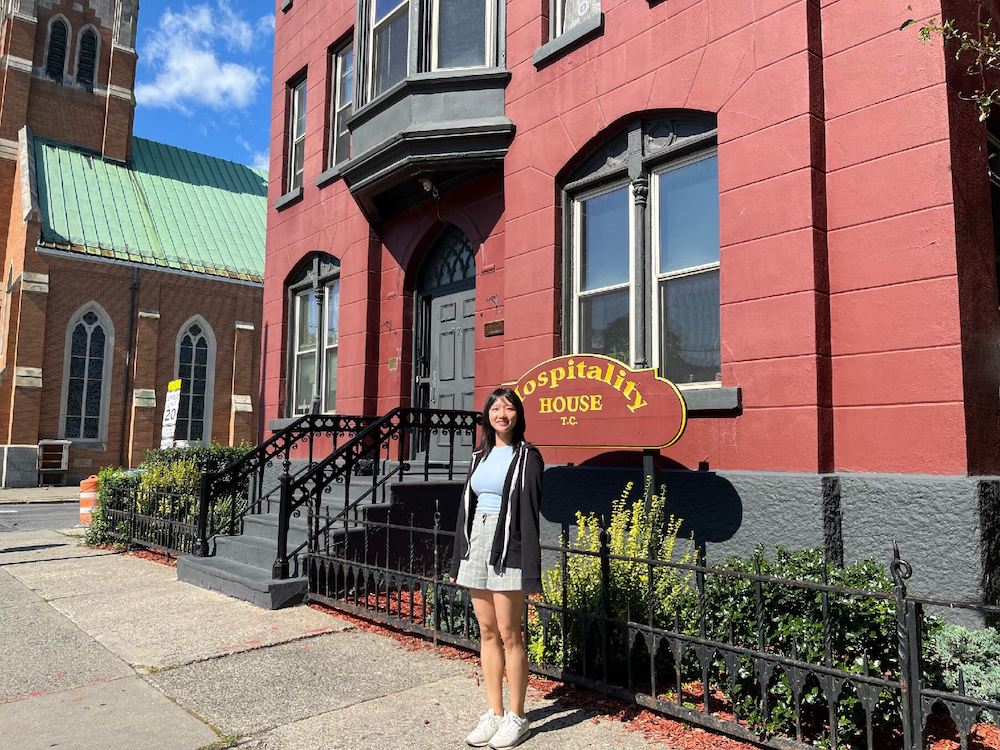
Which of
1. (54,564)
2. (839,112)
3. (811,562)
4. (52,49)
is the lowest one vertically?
(54,564)

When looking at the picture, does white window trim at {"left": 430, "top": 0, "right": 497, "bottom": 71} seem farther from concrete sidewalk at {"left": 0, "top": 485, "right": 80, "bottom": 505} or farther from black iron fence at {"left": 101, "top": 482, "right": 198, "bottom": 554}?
concrete sidewalk at {"left": 0, "top": 485, "right": 80, "bottom": 505}

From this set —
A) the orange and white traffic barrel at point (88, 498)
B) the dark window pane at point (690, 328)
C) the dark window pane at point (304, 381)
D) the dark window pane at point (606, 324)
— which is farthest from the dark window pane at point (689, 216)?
the orange and white traffic barrel at point (88, 498)

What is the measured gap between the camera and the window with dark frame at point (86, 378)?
27531 millimetres

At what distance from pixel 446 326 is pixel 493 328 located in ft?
4.91

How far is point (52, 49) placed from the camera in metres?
32.0

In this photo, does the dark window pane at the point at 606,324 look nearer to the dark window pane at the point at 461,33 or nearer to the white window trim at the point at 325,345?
the dark window pane at the point at 461,33

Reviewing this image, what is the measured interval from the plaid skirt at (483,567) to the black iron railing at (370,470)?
11.0 ft

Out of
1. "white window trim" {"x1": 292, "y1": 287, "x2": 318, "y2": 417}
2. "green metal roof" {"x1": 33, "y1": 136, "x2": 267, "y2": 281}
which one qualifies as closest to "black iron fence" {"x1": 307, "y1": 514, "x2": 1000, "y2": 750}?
"white window trim" {"x1": 292, "y1": 287, "x2": 318, "y2": 417}

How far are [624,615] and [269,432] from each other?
10.3 m

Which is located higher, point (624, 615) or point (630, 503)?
point (630, 503)

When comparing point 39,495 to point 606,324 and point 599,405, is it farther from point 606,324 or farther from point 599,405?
point 599,405

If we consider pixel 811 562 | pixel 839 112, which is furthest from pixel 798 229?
pixel 811 562

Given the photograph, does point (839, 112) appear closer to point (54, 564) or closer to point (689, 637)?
point (689, 637)

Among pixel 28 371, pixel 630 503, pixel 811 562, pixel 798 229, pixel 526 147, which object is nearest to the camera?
pixel 811 562
